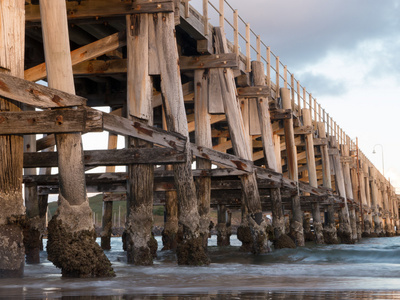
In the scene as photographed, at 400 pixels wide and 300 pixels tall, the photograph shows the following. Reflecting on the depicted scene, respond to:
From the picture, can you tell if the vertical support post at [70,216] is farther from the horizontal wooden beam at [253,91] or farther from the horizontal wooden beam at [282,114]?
the horizontal wooden beam at [282,114]

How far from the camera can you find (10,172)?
6133mm

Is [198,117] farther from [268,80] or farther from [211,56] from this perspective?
[268,80]

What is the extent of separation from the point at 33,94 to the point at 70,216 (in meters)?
1.23

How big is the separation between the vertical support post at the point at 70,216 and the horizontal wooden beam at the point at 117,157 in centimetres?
231

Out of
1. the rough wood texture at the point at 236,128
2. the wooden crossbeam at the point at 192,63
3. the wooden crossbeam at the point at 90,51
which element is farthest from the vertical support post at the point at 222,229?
the wooden crossbeam at the point at 90,51

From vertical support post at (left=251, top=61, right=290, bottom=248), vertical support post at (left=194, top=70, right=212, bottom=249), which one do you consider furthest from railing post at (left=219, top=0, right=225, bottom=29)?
vertical support post at (left=251, top=61, right=290, bottom=248)

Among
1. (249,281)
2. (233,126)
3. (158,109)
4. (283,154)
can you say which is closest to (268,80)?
(158,109)

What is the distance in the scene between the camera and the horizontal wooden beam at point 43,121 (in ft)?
19.8

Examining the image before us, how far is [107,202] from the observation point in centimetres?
1830

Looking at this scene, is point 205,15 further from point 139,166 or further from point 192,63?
point 139,166

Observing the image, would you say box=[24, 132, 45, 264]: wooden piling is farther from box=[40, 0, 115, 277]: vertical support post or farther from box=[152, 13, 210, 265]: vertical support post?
box=[40, 0, 115, 277]: vertical support post

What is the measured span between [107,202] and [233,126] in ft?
24.8

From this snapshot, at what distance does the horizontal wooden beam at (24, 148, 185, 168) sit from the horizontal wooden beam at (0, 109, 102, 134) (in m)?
2.65

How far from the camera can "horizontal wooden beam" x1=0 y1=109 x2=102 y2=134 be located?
6.04m
